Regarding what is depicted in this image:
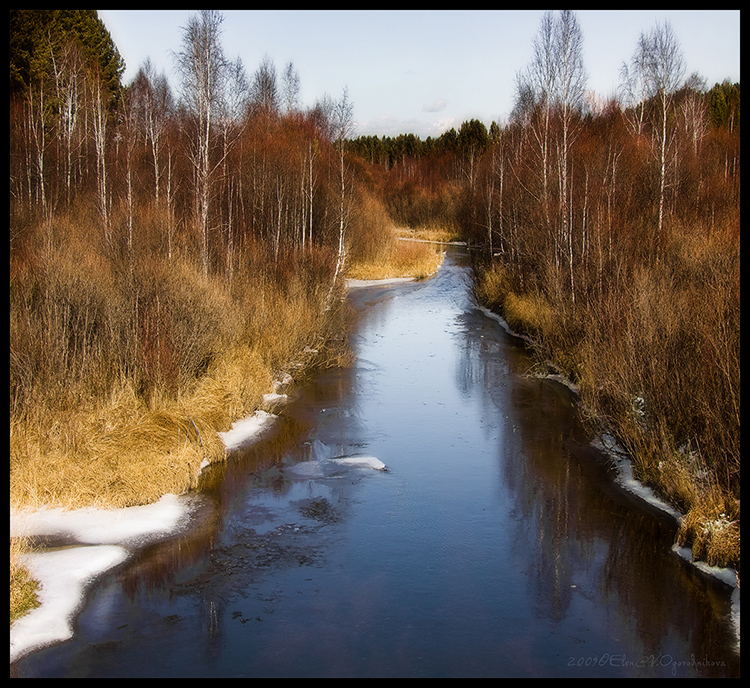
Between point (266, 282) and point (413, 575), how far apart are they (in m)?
11.4

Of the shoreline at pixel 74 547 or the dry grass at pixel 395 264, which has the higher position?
the dry grass at pixel 395 264

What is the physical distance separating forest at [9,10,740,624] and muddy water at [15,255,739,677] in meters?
0.84

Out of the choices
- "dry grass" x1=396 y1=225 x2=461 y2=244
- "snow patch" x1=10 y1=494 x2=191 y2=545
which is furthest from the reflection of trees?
"dry grass" x1=396 y1=225 x2=461 y2=244

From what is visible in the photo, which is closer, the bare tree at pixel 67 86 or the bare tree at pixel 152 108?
the bare tree at pixel 152 108

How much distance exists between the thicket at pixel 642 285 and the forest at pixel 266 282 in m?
0.05

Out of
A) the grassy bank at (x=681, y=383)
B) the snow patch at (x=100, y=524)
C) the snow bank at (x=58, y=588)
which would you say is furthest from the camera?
the snow patch at (x=100, y=524)

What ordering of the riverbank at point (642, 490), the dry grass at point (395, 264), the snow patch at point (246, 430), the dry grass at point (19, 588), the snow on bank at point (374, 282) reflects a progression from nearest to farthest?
the dry grass at point (19, 588)
the riverbank at point (642, 490)
the snow patch at point (246, 430)
the snow on bank at point (374, 282)
the dry grass at point (395, 264)

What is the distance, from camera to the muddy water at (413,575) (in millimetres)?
6125

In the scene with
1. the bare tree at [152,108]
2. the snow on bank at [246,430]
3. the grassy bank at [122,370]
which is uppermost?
the bare tree at [152,108]

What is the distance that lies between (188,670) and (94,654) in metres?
0.80

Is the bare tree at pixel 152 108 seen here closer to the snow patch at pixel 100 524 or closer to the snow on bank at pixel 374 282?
the snow on bank at pixel 374 282

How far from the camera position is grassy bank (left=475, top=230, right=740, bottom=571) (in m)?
7.71

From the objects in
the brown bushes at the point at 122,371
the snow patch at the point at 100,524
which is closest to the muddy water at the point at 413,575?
the snow patch at the point at 100,524

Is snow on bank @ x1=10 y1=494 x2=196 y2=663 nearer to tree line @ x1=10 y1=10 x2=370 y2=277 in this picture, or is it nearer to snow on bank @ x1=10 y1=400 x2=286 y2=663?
snow on bank @ x1=10 y1=400 x2=286 y2=663
